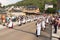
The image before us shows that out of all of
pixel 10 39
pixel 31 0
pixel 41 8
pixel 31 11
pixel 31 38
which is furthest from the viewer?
pixel 31 0

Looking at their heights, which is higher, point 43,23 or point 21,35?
point 43,23

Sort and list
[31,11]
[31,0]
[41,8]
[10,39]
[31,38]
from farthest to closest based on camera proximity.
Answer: [31,0], [41,8], [31,11], [31,38], [10,39]

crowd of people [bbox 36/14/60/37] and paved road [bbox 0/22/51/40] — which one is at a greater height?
crowd of people [bbox 36/14/60/37]

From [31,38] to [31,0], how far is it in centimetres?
12606

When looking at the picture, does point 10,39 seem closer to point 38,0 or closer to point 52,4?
point 52,4

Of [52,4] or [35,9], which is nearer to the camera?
[35,9]

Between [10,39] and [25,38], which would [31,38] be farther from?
[10,39]

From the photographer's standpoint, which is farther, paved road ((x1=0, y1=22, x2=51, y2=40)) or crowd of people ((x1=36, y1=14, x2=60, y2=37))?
crowd of people ((x1=36, y1=14, x2=60, y2=37))

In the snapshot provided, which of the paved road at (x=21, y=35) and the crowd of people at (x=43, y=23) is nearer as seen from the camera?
the paved road at (x=21, y=35)

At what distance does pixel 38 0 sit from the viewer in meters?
142

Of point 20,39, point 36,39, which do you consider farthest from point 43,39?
point 20,39

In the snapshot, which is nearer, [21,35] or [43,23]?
[21,35]

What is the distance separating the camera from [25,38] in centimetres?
1605

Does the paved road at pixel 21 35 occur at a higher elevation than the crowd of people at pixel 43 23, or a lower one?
lower
